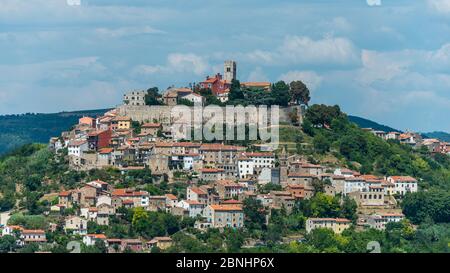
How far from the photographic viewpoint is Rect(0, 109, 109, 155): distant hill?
2375 inches

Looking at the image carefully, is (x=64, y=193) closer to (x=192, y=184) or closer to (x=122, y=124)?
(x=192, y=184)

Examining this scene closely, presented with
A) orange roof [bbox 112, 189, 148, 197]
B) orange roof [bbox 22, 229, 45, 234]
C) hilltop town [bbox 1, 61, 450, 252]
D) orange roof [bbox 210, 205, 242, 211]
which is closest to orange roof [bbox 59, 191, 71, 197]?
hilltop town [bbox 1, 61, 450, 252]

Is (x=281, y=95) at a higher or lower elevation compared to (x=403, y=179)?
higher

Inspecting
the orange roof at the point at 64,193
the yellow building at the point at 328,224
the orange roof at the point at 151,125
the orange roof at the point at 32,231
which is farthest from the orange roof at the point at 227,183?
the orange roof at the point at 32,231

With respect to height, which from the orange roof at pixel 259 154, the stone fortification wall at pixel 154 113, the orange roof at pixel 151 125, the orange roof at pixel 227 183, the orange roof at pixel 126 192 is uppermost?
the stone fortification wall at pixel 154 113

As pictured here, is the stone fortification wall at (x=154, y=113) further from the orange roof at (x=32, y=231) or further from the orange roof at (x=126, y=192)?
the orange roof at (x=32, y=231)

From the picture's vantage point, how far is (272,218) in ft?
99.5

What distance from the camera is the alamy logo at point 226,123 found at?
36375 mm

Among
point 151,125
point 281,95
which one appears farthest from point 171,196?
point 281,95

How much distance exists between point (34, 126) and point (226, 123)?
3015 cm

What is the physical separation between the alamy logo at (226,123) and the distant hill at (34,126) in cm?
2261

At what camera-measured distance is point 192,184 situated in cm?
3238

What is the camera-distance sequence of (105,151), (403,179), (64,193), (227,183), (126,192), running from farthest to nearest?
Answer: (403,179)
(105,151)
(227,183)
(64,193)
(126,192)

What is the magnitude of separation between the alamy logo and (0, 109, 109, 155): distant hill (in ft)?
74.2
